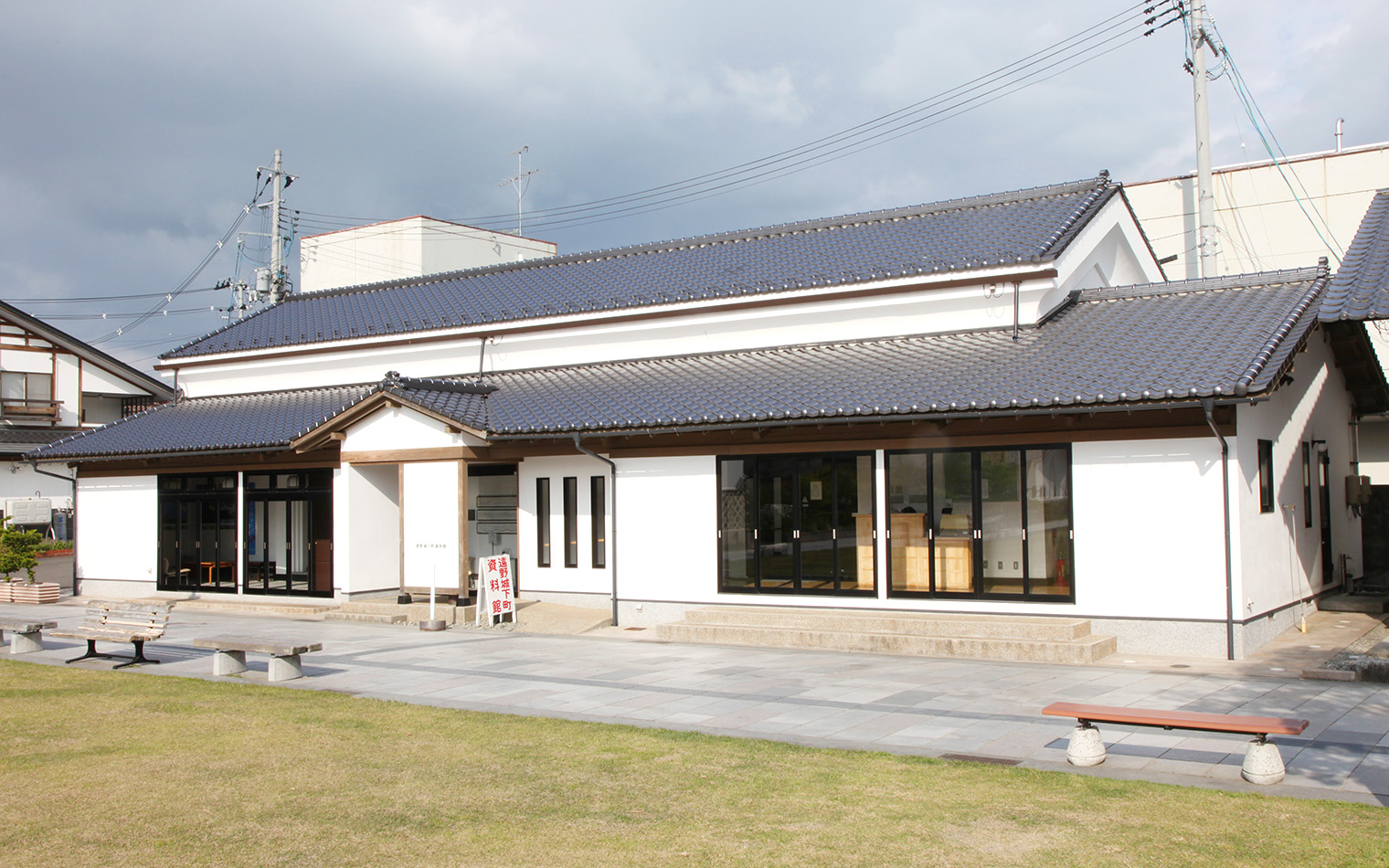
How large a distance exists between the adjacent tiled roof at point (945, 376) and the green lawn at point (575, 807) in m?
6.76

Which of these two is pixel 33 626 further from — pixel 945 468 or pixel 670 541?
pixel 945 468

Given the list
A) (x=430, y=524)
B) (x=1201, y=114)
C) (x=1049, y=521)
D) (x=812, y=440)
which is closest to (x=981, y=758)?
(x=1049, y=521)

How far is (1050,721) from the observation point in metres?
9.31

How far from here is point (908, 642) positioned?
1362 cm

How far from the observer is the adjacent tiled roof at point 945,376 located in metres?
13.0

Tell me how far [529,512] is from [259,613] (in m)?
5.94

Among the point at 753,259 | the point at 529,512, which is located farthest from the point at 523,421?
the point at 753,259

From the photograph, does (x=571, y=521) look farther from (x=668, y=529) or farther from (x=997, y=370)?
(x=997, y=370)

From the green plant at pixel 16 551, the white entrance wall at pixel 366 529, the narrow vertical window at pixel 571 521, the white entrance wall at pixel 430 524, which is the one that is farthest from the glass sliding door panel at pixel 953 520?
the green plant at pixel 16 551

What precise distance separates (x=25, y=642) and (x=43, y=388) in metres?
26.4

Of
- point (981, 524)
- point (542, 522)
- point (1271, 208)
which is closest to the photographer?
point (981, 524)

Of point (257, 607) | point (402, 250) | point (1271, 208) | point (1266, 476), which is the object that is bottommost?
point (257, 607)

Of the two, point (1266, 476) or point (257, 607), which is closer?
point (1266, 476)

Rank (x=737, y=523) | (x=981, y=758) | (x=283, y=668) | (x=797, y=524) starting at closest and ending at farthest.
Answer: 1. (x=981, y=758)
2. (x=283, y=668)
3. (x=797, y=524)
4. (x=737, y=523)
